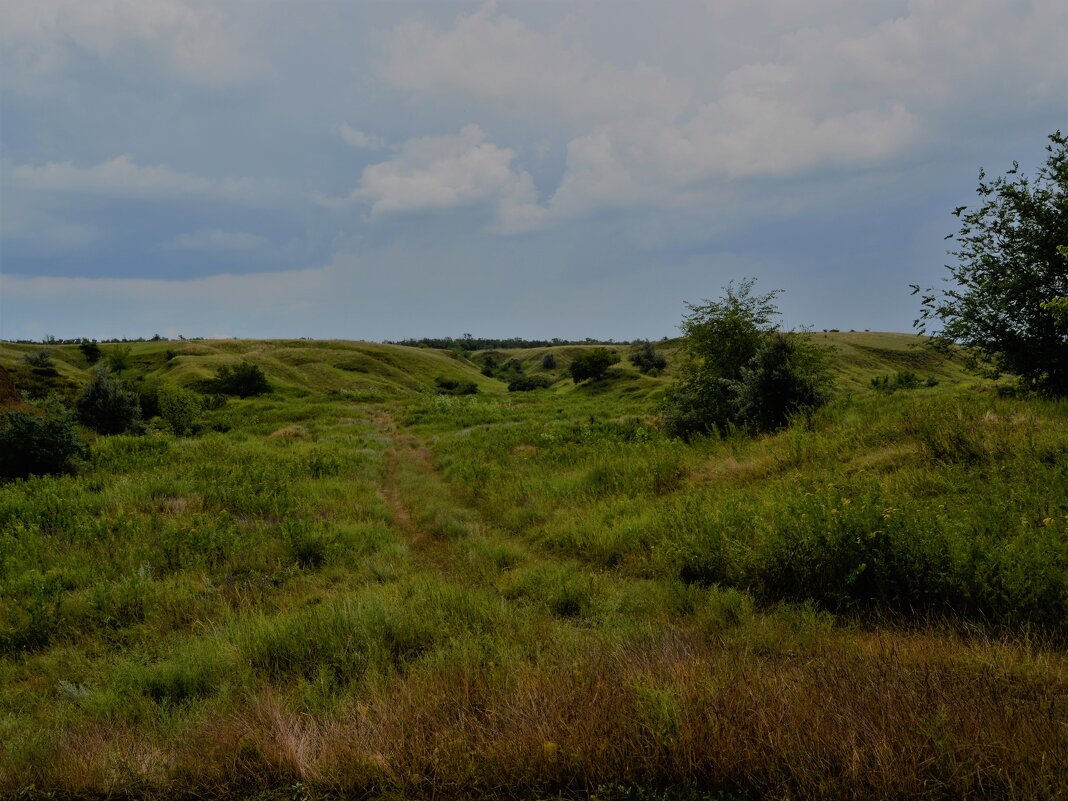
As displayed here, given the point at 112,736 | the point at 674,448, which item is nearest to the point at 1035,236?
the point at 674,448

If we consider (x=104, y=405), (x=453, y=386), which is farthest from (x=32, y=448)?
(x=453, y=386)

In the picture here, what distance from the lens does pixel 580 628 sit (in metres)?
5.19

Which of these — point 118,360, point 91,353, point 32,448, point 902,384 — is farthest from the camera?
point 91,353

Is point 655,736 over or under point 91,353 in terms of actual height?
under

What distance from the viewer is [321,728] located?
3.51 m

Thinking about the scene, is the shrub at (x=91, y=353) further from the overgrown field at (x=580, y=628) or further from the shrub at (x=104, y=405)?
the overgrown field at (x=580, y=628)

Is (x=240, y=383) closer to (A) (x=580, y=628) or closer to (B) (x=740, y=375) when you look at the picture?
(B) (x=740, y=375)

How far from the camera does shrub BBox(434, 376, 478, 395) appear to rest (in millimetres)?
80125

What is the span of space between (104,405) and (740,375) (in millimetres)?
30822

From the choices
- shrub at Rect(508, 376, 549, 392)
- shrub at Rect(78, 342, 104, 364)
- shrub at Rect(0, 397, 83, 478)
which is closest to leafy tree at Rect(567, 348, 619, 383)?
shrub at Rect(508, 376, 549, 392)

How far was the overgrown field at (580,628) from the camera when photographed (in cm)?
286

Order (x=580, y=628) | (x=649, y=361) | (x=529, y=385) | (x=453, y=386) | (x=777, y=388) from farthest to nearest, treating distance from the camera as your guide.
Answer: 1. (x=529, y=385)
2. (x=453, y=386)
3. (x=649, y=361)
4. (x=777, y=388)
5. (x=580, y=628)

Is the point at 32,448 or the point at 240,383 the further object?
the point at 240,383

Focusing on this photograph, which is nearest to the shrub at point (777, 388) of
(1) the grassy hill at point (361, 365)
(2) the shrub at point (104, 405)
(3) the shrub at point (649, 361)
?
(2) the shrub at point (104, 405)
